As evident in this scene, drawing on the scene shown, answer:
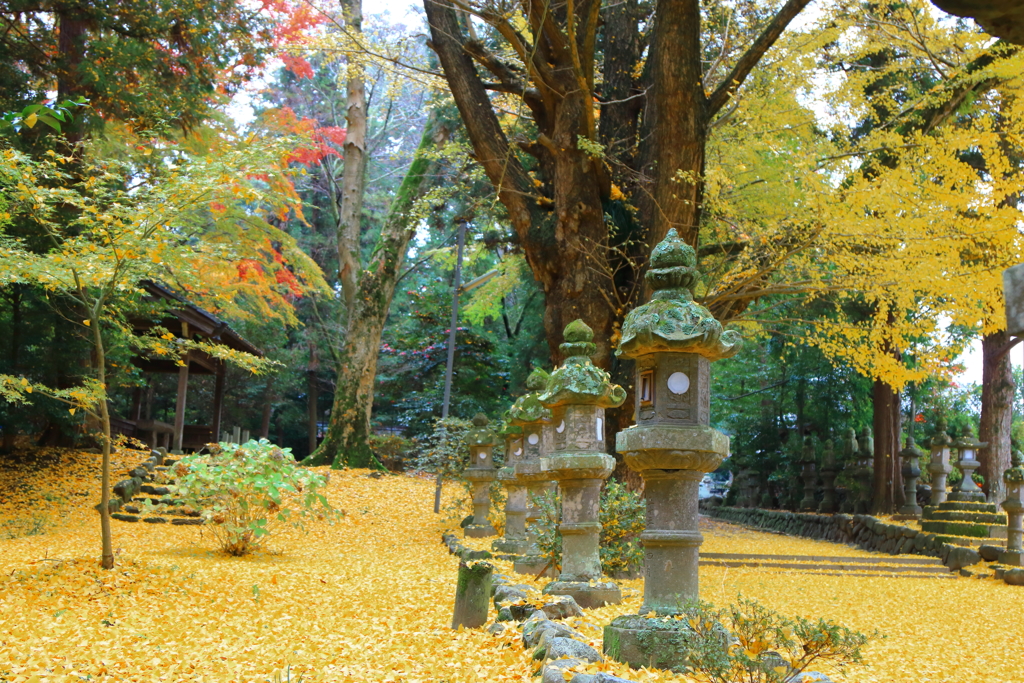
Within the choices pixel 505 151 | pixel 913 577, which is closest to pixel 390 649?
pixel 505 151

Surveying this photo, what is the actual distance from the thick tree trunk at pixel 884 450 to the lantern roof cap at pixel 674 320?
491 inches

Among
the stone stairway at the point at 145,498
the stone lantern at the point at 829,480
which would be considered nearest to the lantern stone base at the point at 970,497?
the stone lantern at the point at 829,480

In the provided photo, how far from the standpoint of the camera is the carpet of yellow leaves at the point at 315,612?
183 inches

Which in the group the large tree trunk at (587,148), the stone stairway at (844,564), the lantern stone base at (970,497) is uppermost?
the large tree trunk at (587,148)

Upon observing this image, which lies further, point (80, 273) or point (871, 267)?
point (871, 267)

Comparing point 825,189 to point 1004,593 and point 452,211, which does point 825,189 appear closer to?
point 1004,593

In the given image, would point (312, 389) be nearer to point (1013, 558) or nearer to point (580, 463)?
point (1013, 558)

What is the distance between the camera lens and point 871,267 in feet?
34.1

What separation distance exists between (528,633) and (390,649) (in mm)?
932

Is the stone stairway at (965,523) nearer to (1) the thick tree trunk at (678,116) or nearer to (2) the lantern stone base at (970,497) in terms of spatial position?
(2) the lantern stone base at (970,497)

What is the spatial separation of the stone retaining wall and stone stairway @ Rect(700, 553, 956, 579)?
289 millimetres

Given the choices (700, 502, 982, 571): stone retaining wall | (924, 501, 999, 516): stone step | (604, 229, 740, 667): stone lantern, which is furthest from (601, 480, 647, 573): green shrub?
(924, 501, 999, 516): stone step

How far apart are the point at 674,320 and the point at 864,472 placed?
47.1 feet

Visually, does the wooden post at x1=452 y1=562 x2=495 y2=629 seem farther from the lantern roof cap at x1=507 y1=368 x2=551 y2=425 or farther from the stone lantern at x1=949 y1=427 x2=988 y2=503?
the stone lantern at x1=949 y1=427 x2=988 y2=503
